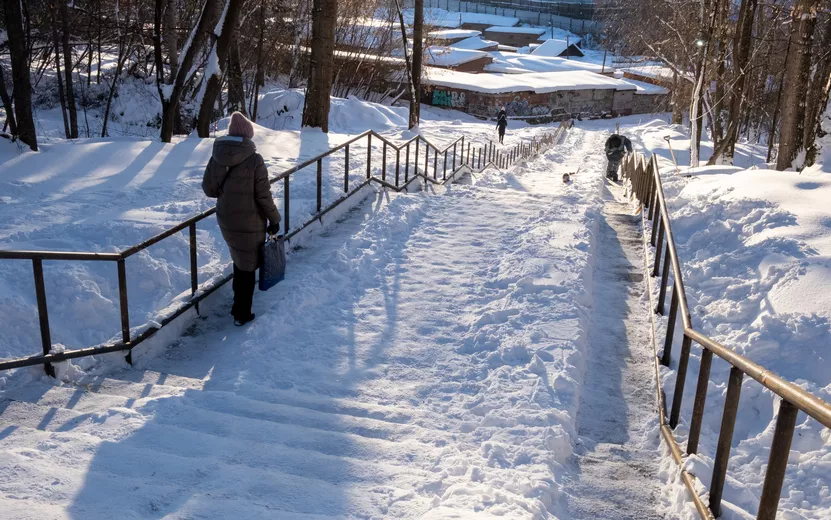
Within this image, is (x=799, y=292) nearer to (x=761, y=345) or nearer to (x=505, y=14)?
(x=761, y=345)

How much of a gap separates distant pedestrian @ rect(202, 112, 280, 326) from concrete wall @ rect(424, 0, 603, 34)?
4322 inches

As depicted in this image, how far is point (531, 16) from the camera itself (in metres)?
118

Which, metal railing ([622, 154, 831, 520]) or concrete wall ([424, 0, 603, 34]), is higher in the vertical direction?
concrete wall ([424, 0, 603, 34])

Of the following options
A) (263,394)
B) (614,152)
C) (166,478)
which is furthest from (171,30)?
(166,478)

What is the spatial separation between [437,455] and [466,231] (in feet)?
17.0

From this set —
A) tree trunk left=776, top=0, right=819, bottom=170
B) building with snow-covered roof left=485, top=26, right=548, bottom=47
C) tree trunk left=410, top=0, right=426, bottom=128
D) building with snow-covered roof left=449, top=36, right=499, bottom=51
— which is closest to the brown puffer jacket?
tree trunk left=776, top=0, right=819, bottom=170

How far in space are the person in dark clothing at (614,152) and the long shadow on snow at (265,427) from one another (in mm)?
14846

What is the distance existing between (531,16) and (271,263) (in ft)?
396

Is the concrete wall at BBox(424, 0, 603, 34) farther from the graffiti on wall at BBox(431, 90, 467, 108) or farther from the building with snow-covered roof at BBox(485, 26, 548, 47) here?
the graffiti on wall at BBox(431, 90, 467, 108)

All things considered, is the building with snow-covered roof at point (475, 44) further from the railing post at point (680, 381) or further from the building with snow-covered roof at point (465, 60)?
the railing post at point (680, 381)

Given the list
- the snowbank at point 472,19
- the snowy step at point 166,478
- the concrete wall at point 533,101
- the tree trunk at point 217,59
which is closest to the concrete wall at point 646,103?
the concrete wall at point 533,101

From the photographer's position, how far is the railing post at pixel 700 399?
378 cm

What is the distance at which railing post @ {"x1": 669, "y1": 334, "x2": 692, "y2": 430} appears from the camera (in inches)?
171

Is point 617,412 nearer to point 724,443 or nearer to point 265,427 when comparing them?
point 724,443
